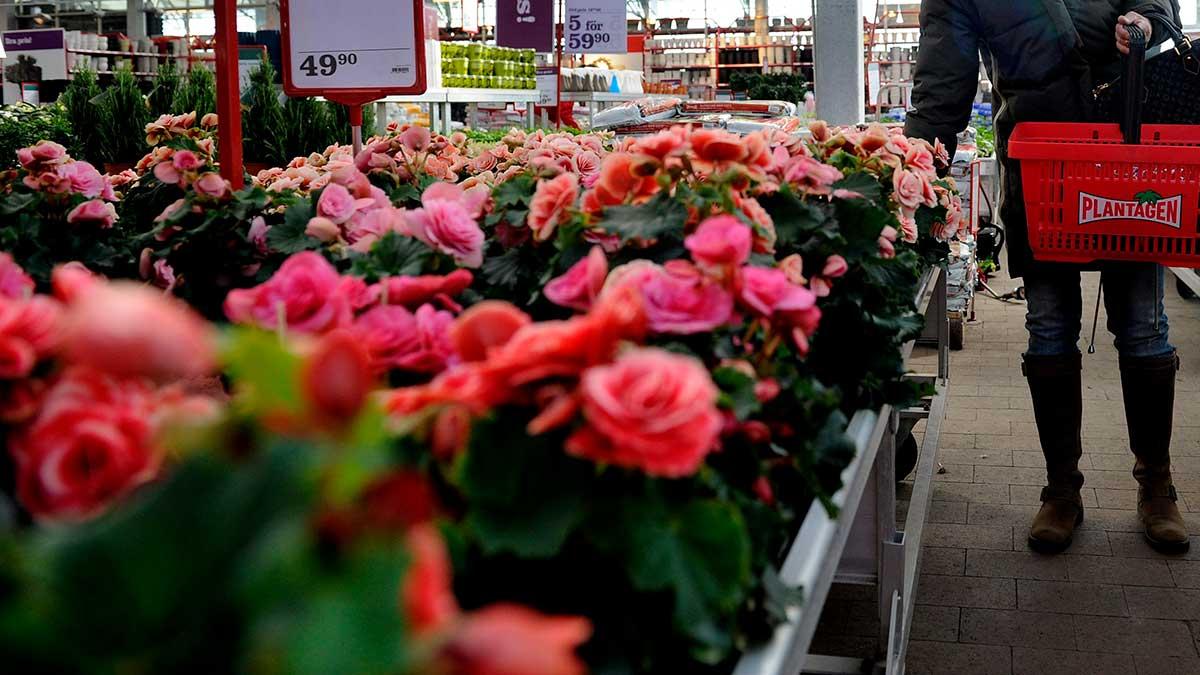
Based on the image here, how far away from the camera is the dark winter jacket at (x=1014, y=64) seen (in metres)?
3.04

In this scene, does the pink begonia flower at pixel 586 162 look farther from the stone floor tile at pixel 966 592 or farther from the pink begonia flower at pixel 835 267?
the stone floor tile at pixel 966 592

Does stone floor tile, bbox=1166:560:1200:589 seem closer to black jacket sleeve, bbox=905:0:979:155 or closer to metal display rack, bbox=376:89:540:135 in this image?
black jacket sleeve, bbox=905:0:979:155

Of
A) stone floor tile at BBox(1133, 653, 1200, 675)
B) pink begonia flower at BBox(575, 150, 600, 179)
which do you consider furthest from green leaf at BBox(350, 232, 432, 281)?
stone floor tile at BBox(1133, 653, 1200, 675)

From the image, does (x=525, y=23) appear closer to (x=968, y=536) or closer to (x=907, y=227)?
(x=968, y=536)

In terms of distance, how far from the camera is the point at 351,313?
1.10 meters

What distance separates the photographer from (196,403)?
691 millimetres

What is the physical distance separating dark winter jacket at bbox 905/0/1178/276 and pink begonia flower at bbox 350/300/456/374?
235 cm

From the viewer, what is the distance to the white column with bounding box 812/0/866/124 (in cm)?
586

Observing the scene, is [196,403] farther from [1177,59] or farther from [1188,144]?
[1177,59]

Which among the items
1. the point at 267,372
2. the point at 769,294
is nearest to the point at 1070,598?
the point at 769,294

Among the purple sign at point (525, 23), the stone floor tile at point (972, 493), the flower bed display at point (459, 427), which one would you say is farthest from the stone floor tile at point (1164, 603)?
the purple sign at point (525, 23)

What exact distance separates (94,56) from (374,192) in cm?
1771

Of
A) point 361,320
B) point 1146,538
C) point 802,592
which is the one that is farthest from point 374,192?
point 1146,538

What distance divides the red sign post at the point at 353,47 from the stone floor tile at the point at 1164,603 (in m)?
2.00
